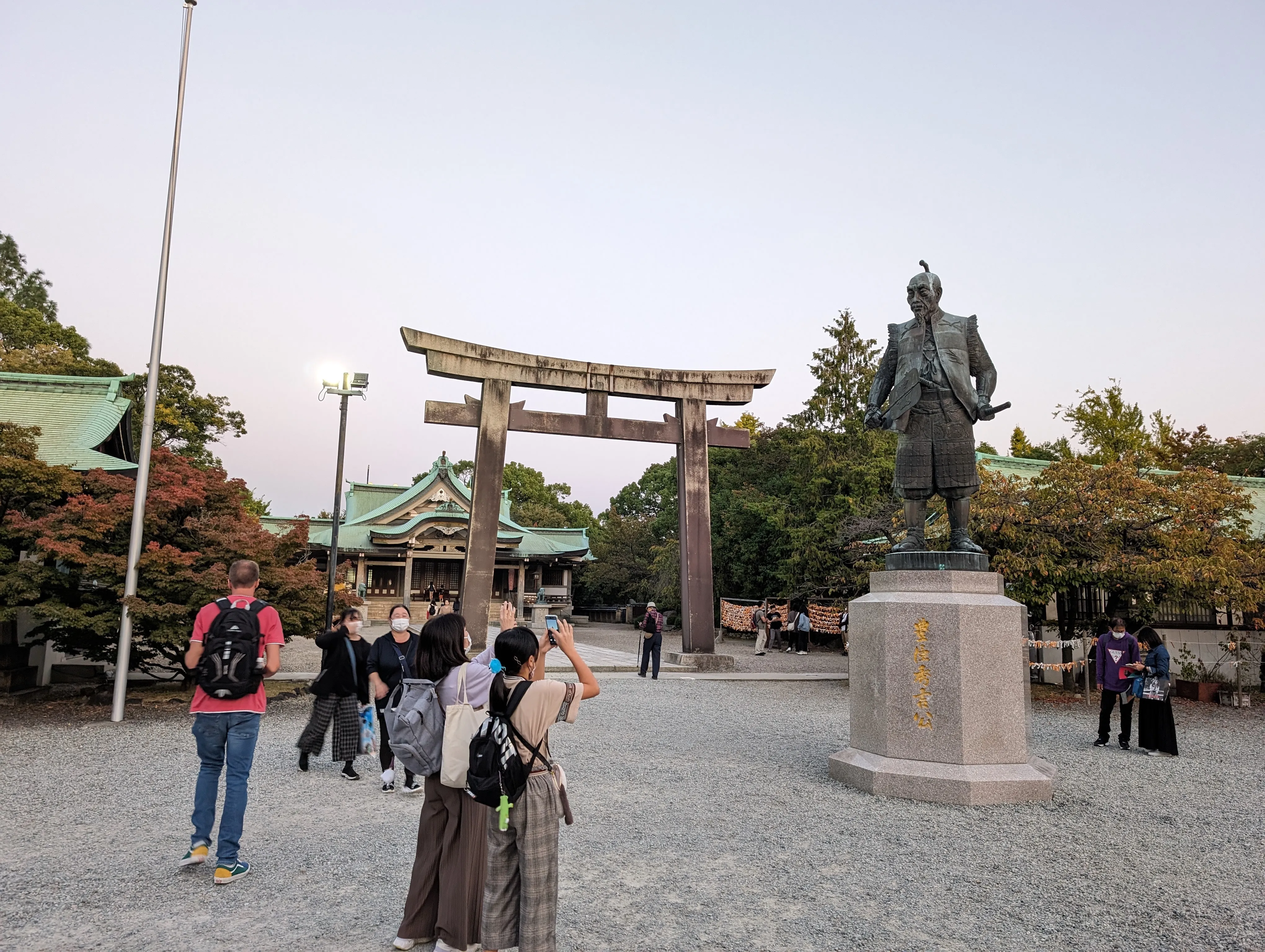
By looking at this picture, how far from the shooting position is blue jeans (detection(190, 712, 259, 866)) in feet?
13.2

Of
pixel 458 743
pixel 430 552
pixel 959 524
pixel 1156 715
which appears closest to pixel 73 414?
pixel 458 743

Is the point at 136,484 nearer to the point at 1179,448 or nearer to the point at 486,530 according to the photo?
the point at 486,530

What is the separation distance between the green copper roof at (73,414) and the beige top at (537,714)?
11.8m

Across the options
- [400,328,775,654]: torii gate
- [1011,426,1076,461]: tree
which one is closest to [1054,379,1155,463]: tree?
[1011,426,1076,461]: tree

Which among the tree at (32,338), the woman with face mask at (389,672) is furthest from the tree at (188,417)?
the woman with face mask at (389,672)

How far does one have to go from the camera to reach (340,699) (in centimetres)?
670

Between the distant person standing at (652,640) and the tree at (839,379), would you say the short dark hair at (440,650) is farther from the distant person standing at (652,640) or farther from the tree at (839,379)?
the tree at (839,379)

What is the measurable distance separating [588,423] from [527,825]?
471 inches

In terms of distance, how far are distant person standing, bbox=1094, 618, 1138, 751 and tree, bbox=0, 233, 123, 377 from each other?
22.8m

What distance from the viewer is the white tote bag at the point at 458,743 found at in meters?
3.09

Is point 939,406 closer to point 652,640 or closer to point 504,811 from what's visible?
point 504,811

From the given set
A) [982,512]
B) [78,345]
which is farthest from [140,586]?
[78,345]

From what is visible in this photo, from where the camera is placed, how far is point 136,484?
30.6 feet

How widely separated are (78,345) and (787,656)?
24494 millimetres
